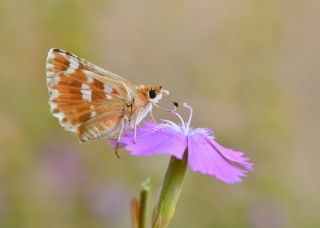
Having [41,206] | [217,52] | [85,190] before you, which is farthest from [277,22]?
[41,206]

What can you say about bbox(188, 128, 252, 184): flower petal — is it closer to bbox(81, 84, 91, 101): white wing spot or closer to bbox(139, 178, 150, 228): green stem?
bbox(139, 178, 150, 228): green stem

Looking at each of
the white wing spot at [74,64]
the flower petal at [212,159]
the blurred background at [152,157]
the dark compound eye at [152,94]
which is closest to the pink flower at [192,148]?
the flower petal at [212,159]

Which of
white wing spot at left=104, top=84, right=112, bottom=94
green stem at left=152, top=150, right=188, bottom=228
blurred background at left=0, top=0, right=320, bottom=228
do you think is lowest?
blurred background at left=0, top=0, right=320, bottom=228

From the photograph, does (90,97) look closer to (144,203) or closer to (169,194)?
(169,194)

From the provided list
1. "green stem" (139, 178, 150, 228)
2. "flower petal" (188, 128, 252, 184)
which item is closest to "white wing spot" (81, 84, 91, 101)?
"flower petal" (188, 128, 252, 184)

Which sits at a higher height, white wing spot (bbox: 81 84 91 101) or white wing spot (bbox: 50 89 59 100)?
white wing spot (bbox: 81 84 91 101)

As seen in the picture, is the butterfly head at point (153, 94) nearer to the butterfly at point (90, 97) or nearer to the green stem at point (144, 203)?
the butterfly at point (90, 97)
